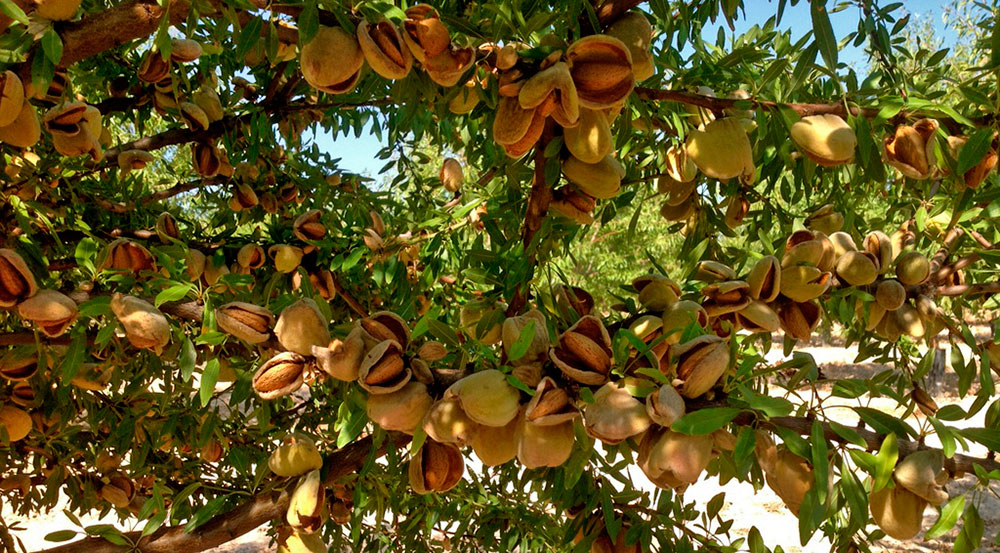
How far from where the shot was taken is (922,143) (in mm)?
1041

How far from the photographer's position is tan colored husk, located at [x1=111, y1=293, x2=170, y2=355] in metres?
1.07

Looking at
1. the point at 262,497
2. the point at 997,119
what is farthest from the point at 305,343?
the point at 997,119

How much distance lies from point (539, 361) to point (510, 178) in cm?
47

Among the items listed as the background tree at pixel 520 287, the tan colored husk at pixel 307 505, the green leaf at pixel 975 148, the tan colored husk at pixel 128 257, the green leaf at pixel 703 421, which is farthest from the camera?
the tan colored husk at pixel 128 257

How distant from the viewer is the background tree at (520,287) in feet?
2.82

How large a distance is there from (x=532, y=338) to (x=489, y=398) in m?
0.10

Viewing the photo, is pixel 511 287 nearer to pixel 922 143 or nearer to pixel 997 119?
pixel 922 143

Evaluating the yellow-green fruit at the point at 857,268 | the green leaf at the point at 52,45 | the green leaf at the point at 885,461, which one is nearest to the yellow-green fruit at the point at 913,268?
the yellow-green fruit at the point at 857,268

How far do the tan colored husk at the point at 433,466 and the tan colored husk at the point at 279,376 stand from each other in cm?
20

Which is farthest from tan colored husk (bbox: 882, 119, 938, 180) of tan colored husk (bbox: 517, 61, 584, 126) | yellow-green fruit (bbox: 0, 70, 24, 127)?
yellow-green fruit (bbox: 0, 70, 24, 127)

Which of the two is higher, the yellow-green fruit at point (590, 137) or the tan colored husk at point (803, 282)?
the yellow-green fruit at point (590, 137)

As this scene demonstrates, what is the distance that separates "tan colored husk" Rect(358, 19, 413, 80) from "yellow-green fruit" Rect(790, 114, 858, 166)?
58 cm

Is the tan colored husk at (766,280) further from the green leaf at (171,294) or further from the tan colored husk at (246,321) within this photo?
the green leaf at (171,294)

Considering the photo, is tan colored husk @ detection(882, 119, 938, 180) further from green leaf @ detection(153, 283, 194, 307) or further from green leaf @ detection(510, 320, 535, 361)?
green leaf @ detection(153, 283, 194, 307)
